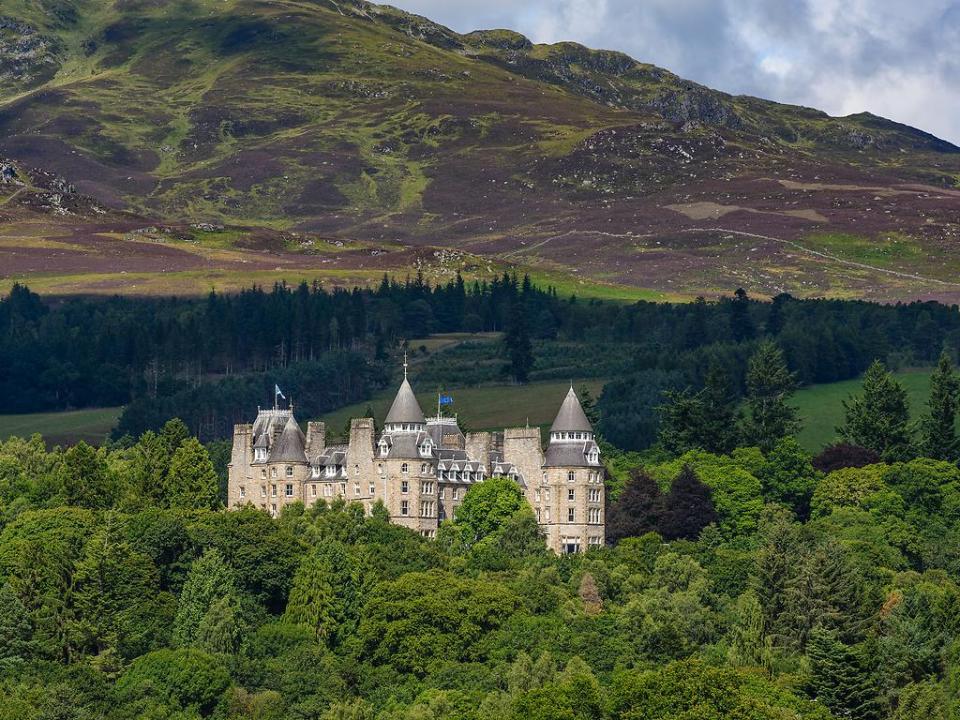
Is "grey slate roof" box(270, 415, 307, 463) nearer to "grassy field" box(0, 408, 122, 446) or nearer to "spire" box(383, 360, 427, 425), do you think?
"spire" box(383, 360, 427, 425)

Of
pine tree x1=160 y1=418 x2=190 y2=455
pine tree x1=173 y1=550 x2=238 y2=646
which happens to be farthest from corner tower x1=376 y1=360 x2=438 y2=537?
pine tree x1=173 y1=550 x2=238 y2=646

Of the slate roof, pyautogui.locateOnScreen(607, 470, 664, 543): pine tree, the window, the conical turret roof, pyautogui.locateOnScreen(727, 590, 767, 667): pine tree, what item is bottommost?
pyautogui.locateOnScreen(727, 590, 767, 667): pine tree

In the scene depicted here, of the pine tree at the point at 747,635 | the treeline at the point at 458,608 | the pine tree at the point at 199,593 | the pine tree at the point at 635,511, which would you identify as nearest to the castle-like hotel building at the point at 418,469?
the pine tree at the point at 635,511

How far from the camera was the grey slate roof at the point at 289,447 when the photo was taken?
12900 centimetres

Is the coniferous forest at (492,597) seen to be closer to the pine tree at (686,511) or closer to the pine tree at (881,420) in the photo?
the pine tree at (686,511)

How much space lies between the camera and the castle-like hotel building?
12338 centimetres

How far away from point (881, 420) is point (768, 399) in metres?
9.39

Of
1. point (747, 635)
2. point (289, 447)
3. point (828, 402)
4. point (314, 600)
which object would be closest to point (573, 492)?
point (289, 447)

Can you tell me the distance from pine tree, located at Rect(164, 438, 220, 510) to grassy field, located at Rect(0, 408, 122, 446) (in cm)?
4712

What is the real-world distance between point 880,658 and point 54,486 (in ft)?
172

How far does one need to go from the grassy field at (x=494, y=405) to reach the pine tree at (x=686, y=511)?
33.3m

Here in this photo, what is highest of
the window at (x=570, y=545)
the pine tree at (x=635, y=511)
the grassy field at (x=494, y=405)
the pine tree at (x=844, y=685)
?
the grassy field at (x=494, y=405)

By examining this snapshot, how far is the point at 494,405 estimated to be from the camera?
175m

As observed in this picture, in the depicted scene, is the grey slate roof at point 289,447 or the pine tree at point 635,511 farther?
the grey slate roof at point 289,447
